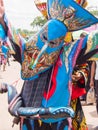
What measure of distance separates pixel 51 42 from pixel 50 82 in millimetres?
288

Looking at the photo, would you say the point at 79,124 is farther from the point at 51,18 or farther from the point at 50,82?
the point at 51,18

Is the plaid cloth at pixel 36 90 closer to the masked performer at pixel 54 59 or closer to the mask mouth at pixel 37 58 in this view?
the masked performer at pixel 54 59

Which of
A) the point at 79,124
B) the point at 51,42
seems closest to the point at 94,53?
the point at 51,42

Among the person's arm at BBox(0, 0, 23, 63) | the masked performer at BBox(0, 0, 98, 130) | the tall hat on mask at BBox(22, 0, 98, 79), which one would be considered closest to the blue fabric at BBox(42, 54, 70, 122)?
the masked performer at BBox(0, 0, 98, 130)

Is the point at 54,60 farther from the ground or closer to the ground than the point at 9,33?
closer to the ground

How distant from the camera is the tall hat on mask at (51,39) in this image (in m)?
2.99

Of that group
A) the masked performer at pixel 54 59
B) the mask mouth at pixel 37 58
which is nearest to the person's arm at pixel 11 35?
the masked performer at pixel 54 59

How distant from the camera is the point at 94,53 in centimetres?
305

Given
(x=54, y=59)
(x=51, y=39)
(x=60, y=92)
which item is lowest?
(x=60, y=92)

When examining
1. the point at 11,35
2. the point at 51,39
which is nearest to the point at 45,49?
the point at 51,39

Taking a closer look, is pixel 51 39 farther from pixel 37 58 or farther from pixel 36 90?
pixel 36 90

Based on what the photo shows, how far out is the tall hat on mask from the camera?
2.99 metres

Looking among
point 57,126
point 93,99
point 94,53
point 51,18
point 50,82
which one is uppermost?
point 51,18

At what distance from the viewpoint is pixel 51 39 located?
9.92 feet
